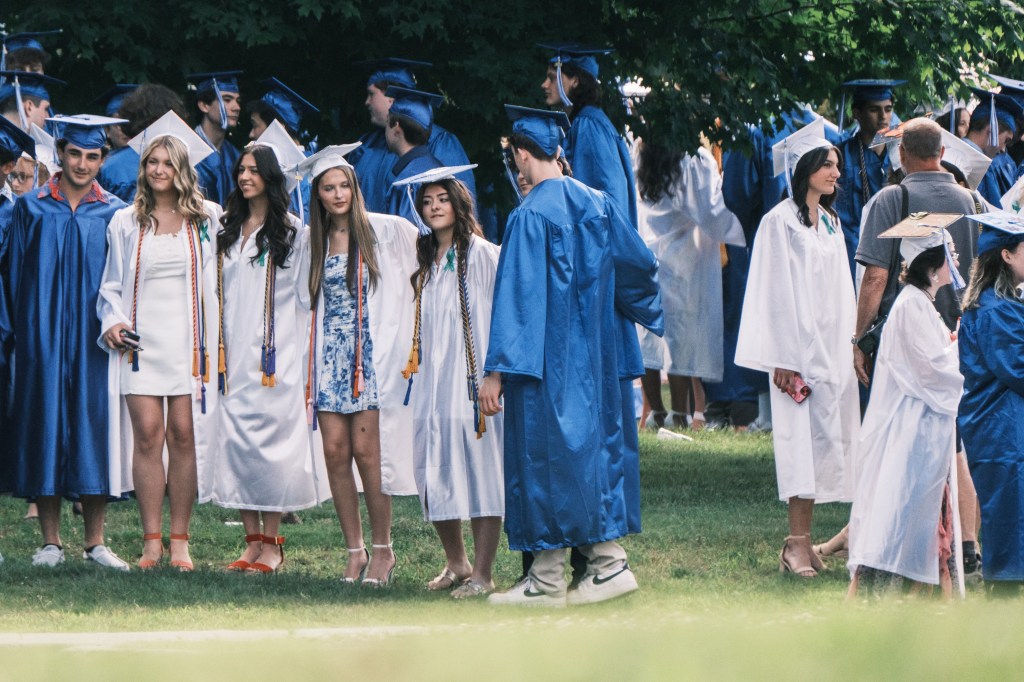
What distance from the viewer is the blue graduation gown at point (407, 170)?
32.1 ft

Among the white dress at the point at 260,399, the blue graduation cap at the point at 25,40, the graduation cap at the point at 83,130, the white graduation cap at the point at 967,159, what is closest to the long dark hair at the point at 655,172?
the white graduation cap at the point at 967,159

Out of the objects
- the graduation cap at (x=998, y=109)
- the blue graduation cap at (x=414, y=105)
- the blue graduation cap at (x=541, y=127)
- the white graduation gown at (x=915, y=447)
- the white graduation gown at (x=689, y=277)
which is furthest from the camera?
the white graduation gown at (x=689, y=277)

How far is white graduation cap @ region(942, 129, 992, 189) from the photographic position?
31.7ft

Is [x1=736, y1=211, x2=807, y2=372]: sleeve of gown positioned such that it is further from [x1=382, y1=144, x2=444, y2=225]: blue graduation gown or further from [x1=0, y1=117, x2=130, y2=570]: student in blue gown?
[x1=0, y1=117, x2=130, y2=570]: student in blue gown

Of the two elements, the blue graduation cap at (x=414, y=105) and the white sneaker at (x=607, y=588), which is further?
the blue graduation cap at (x=414, y=105)

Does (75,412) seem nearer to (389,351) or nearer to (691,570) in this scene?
(389,351)

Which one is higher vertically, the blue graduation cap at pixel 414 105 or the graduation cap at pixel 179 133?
the blue graduation cap at pixel 414 105

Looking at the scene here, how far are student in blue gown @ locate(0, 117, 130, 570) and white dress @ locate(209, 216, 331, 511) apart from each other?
24.0 inches

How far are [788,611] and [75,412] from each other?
12.7 ft

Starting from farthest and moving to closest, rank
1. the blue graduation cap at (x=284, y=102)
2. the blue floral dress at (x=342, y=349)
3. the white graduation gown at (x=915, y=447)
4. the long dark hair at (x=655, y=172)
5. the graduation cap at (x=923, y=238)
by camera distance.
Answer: the long dark hair at (x=655, y=172) < the blue graduation cap at (x=284, y=102) < the blue floral dress at (x=342, y=349) < the graduation cap at (x=923, y=238) < the white graduation gown at (x=915, y=447)

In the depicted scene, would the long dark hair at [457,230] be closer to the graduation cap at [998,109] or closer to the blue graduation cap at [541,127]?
the blue graduation cap at [541,127]

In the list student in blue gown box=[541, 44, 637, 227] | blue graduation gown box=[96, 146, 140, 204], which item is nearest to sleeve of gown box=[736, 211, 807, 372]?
student in blue gown box=[541, 44, 637, 227]

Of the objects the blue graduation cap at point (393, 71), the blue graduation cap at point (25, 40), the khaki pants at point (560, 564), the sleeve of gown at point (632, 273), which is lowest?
the khaki pants at point (560, 564)

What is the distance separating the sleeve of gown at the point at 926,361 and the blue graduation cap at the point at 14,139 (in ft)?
14.5
